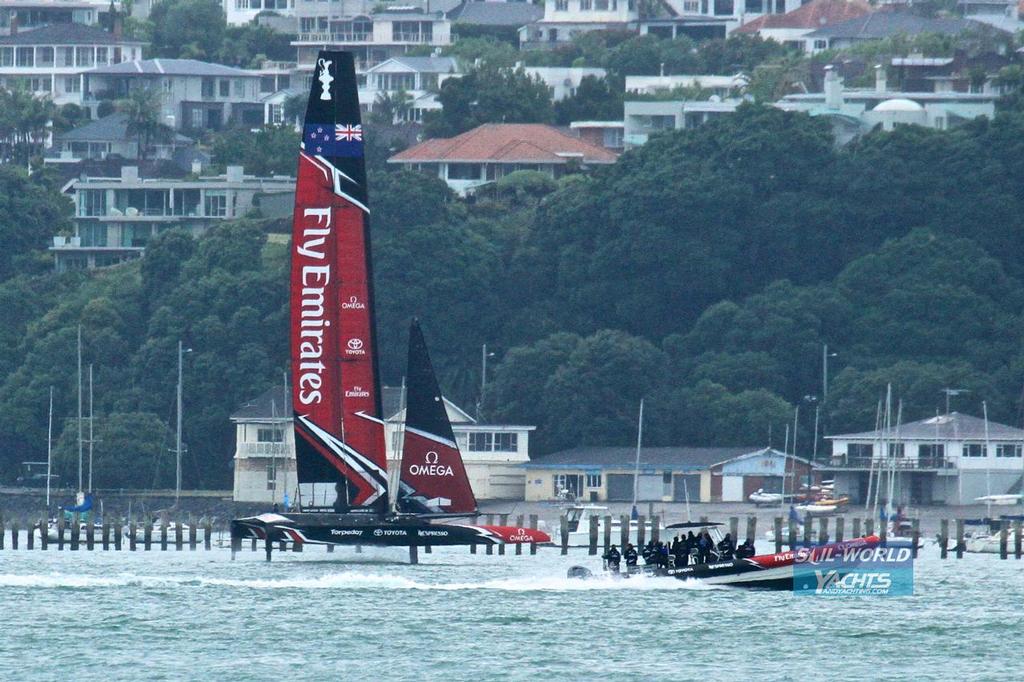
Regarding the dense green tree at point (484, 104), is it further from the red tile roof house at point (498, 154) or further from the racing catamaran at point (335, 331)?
the racing catamaran at point (335, 331)

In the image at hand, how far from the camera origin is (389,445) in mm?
103812

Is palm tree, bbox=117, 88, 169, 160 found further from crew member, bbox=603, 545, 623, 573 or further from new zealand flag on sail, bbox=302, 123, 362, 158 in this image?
crew member, bbox=603, 545, 623, 573

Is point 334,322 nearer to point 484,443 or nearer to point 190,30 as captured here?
point 484,443

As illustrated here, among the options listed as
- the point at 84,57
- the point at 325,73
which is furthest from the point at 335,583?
the point at 84,57

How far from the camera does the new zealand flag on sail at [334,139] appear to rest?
65375mm

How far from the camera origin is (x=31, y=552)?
80.1m

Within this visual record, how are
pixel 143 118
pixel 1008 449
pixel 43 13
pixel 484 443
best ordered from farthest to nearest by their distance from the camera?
pixel 43 13, pixel 143 118, pixel 484 443, pixel 1008 449

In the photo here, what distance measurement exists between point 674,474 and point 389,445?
9.50 metres

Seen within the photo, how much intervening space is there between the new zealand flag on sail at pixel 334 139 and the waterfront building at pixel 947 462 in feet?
129

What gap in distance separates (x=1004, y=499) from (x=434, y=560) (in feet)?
102

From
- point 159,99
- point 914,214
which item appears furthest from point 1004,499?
point 159,99

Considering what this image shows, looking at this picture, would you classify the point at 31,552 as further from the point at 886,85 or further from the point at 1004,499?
the point at 886,85

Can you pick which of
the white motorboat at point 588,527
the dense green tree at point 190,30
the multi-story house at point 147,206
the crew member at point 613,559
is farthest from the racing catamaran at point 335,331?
the dense green tree at point 190,30

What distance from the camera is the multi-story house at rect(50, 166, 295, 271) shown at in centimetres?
13275
